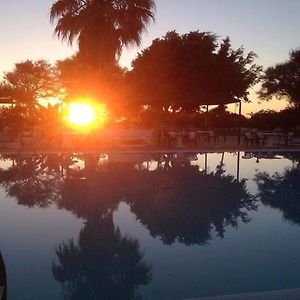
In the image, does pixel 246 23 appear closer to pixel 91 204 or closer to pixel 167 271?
pixel 91 204

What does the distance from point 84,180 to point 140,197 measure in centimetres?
230

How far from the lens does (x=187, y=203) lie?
27.9 ft

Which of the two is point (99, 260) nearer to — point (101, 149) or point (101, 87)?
A: point (101, 149)

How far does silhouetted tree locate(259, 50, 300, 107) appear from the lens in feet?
95.5

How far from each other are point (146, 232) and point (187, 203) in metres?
2.25

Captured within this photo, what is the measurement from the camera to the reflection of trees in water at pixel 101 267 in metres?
4.23

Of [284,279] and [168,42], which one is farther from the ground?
[168,42]

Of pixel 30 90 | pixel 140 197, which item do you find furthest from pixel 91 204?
pixel 30 90

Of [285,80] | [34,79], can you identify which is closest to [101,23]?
[285,80]

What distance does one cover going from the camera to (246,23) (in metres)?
17.1

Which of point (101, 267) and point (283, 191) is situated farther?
point (283, 191)

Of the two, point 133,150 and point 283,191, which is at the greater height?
point 133,150

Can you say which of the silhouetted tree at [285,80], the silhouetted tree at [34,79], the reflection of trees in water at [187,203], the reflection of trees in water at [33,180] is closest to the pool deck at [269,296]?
the reflection of trees in water at [187,203]

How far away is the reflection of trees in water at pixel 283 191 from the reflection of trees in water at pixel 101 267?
306cm
